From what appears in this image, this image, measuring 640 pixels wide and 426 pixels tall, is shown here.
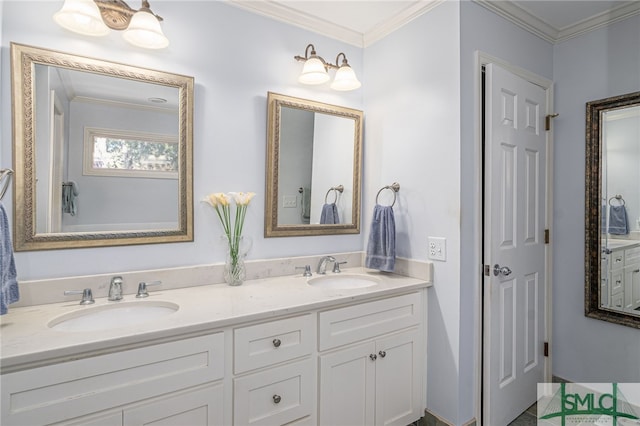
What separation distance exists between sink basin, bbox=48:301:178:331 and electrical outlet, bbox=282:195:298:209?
2.81 ft

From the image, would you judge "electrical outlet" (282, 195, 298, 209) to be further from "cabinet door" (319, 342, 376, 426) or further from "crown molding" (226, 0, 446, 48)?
"crown molding" (226, 0, 446, 48)

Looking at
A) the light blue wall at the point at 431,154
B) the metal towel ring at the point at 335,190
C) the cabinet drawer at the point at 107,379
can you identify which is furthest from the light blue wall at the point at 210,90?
the cabinet drawer at the point at 107,379

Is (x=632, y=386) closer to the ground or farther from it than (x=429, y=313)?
closer to the ground

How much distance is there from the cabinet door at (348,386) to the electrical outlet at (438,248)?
0.59 meters

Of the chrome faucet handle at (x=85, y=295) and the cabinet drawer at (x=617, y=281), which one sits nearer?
the chrome faucet handle at (x=85, y=295)

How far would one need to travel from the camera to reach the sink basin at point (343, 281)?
2016mm

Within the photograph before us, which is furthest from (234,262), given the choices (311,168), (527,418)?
(527,418)

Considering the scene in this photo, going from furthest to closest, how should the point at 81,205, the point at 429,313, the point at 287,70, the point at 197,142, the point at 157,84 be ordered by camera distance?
the point at 287,70
the point at 429,313
the point at 197,142
the point at 157,84
the point at 81,205

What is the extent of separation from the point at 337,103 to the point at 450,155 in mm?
851

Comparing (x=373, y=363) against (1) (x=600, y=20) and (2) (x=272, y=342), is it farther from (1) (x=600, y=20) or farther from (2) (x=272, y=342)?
(1) (x=600, y=20)

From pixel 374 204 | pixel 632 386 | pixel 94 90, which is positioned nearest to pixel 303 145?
pixel 374 204

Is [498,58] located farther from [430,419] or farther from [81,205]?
[81,205]

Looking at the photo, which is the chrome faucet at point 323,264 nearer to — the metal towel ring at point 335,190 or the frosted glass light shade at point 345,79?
the metal towel ring at point 335,190

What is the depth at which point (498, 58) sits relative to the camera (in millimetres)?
1934
